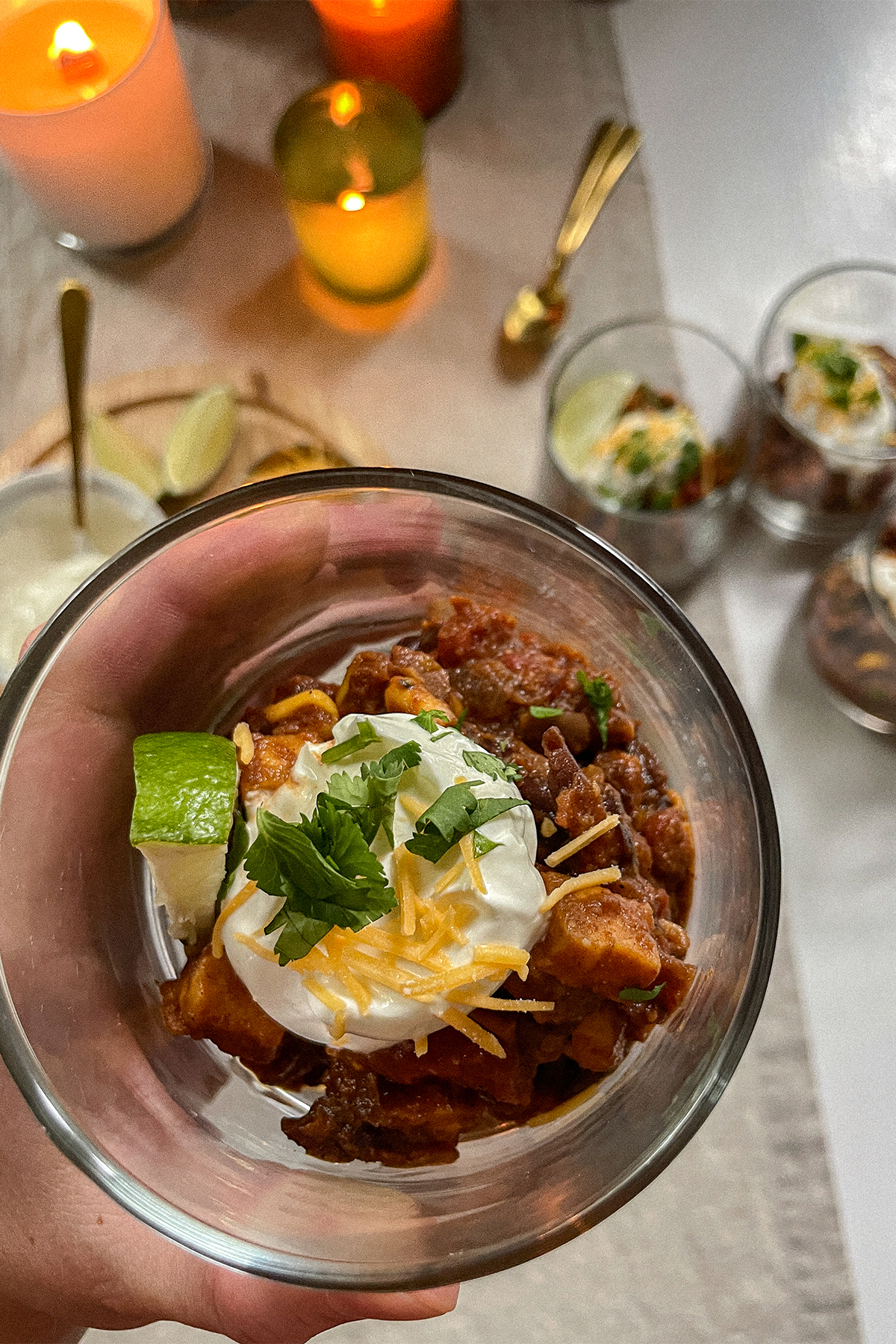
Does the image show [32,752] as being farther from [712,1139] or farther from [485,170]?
[485,170]

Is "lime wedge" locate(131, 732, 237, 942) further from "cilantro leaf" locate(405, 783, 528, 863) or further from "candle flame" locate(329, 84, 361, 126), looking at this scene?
"candle flame" locate(329, 84, 361, 126)

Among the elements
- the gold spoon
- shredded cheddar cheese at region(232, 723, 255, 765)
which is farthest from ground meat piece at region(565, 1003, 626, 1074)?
the gold spoon

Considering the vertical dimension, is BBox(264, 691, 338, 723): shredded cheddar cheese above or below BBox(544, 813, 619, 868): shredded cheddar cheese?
above

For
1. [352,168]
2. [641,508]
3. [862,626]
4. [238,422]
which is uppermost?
[352,168]

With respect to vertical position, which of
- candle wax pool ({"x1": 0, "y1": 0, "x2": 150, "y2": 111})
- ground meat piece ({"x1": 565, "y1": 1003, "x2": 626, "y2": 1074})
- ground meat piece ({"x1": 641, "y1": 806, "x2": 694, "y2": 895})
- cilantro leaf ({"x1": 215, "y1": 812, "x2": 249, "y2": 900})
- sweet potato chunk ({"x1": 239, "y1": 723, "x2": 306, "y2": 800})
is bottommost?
ground meat piece ({"x1": 565, "y1": 1003, "x2": 626, "y2": 1074})

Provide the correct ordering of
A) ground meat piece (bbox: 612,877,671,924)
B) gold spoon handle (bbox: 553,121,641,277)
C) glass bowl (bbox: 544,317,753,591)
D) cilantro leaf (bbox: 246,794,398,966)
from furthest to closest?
gold spoon handle (bbox: 553,121,641,277) → glass bowl (bbox: 544,317,753,591) → ground meat piece (bbox: 612,877,671,924) → cilantro leaf (bbox: 246,794,398,966)

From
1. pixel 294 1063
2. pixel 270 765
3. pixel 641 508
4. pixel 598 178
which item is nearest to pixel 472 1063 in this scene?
pixel 294 1063

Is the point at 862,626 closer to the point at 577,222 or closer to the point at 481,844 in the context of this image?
the point at 577,222

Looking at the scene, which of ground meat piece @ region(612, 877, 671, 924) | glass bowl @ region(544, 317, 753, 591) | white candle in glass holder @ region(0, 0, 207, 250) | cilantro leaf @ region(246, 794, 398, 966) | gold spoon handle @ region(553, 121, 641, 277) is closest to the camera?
cilantro leaf @ region(246, 794, 398, 966)
